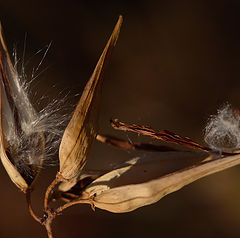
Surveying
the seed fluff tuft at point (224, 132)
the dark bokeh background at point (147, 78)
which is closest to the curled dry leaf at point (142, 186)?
the seed fluff tuft at point (224, 132)

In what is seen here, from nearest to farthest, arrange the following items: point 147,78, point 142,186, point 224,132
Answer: point 142,186
point 224,132
point 147,78

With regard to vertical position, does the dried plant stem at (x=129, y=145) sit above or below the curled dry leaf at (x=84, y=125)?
below

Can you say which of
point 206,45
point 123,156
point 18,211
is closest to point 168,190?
point 123,156

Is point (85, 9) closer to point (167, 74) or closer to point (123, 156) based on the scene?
point (167, 74)

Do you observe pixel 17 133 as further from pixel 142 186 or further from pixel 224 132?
pixel 224 132

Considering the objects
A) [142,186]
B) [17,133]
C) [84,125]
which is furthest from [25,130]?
[142,186]

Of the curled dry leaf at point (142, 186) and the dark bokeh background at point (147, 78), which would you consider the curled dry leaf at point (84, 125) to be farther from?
the dark bokeh background at point (147, 78)
